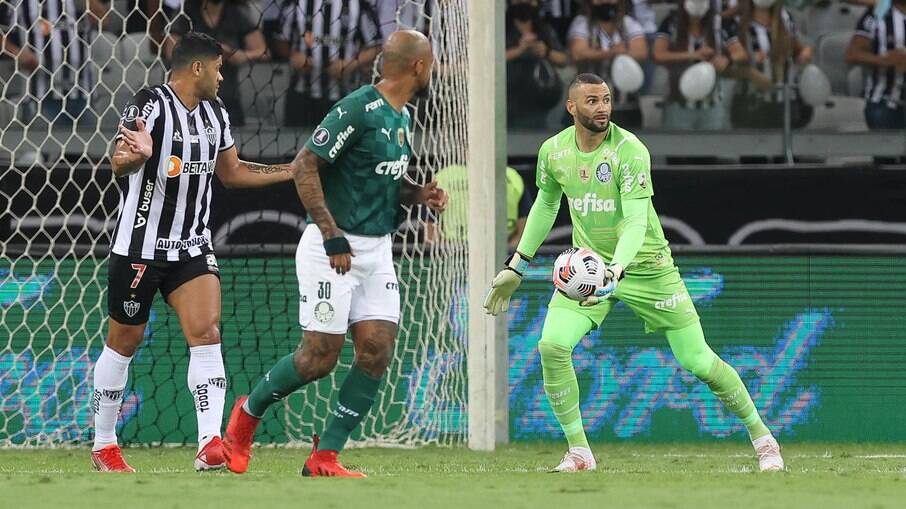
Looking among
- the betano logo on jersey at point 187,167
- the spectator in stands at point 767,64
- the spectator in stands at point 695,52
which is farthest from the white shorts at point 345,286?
the spectator in stands at point 767,64

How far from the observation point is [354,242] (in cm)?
681

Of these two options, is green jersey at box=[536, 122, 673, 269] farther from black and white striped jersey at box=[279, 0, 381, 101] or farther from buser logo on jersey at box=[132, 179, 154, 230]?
black and white striped jersey at box=[279, 0, 381, 101]

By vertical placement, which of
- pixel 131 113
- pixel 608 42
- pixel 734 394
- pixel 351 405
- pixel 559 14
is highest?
pixel 559 14

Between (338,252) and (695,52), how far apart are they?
764cm

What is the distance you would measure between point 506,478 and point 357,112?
1.71 meters

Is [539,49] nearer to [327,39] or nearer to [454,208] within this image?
[327,39]

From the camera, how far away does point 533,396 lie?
33.6 ft

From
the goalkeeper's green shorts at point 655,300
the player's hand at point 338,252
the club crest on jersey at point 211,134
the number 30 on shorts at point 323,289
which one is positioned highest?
the club crest on jersey at point 211,134

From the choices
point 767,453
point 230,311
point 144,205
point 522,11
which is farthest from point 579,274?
point 522,11

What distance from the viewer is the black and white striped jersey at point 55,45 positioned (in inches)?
459

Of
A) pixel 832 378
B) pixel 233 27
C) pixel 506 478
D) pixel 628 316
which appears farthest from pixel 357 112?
pixel 233 27

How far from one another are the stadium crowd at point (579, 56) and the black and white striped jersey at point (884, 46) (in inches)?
0.5

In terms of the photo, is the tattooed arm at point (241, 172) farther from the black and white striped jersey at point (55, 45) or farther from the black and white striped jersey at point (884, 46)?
the black and white striped jersey at point (884, 46)

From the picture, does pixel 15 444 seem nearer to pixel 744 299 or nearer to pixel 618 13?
pixel 744 299
